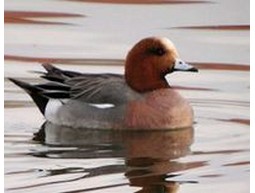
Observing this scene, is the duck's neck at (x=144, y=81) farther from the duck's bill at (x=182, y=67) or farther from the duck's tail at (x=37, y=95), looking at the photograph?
the duck's tail at (x=37, y=95)

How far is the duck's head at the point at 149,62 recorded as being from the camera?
27.9 ft

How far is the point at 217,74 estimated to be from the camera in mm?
9086

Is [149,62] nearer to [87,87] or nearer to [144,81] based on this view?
[144,81]

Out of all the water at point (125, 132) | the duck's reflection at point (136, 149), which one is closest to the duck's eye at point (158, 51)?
the water at point (125, 132)

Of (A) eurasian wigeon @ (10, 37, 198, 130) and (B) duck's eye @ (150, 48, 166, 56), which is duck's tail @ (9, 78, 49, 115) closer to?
(A) eurasian wigeon @ (10, 37, 198, 130)

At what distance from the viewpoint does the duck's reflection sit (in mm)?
6844

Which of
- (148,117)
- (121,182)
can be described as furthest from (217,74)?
(121,182)

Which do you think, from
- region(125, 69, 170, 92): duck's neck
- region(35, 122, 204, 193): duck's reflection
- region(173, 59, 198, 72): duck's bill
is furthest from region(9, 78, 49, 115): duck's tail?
region(173, 59, 198, 72): duck's bill

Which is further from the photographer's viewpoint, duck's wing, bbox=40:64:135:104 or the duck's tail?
the duck's tail

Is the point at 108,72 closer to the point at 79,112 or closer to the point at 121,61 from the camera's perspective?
the point at 121,61

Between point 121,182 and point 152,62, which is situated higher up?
point 152,62

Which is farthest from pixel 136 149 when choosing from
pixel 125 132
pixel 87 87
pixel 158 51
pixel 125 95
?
pixel 158 51

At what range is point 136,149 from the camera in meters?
7.60

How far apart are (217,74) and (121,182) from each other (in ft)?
8.14
